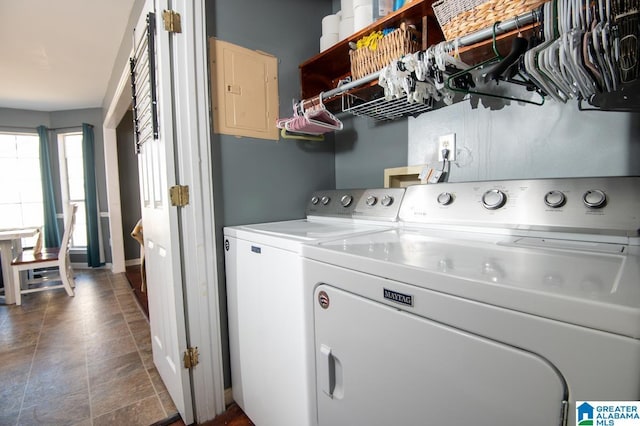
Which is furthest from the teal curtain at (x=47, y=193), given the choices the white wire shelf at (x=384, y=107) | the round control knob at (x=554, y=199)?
the round control knob at (x=554, y=199)

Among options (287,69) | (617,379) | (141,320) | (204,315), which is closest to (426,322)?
(617,379)

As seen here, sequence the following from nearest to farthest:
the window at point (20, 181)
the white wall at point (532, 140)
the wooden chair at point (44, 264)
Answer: the white wall at point (532, 140)
the wooden chair at point (44, 264)
the window at point (20, 181)

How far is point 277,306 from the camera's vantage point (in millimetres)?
1102

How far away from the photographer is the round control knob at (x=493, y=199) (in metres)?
0.99

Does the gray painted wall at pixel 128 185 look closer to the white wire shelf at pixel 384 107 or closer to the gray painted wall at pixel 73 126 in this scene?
the gray painted wall at pixel 73 126

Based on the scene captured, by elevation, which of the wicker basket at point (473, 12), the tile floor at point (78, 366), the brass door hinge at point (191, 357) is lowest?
the tile floor at point (78, 366)

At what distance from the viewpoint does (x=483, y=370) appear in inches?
21.9

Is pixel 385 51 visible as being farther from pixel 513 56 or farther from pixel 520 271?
pixel 520 271

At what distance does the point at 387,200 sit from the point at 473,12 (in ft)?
2.46

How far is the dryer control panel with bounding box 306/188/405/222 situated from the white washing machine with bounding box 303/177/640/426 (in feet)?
0.91

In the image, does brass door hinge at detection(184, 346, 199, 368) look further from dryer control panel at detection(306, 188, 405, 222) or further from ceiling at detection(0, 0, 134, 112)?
ceiling at detection(0, 0, 134, 112)

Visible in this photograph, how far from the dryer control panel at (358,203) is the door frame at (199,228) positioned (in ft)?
1.95

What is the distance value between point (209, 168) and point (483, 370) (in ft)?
4.22

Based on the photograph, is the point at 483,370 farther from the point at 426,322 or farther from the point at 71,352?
the point at 71,352
